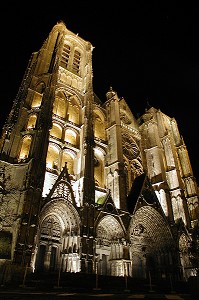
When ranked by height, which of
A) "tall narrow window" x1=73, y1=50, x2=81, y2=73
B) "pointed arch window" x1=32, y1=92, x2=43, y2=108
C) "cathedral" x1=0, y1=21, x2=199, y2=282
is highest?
"tall narrow window" x1=73, y1=50, x2=81, y2=73

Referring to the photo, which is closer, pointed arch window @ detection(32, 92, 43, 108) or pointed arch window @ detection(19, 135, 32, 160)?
pointed arch window @ detection(19, 135, 32, 160)

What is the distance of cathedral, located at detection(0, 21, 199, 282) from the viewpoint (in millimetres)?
14984

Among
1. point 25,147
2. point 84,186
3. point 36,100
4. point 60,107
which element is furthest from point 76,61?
point 84,186

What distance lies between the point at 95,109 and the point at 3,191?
1554cm

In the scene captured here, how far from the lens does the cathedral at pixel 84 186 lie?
15.0 meters

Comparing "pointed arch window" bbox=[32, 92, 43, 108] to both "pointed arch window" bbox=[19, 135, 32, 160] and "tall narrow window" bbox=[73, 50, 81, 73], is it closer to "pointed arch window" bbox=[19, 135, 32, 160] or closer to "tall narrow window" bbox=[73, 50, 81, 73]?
"pointed arch window" bbox=[19, 135, 32, 160]

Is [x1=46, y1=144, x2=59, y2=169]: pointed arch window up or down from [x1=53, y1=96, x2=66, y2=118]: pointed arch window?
down

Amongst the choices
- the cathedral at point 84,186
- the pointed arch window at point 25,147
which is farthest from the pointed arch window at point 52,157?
the pointed arch window at point 25,147

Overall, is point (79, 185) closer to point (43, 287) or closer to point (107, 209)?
point (107, 209)

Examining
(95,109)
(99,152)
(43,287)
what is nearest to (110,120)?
(95,109)

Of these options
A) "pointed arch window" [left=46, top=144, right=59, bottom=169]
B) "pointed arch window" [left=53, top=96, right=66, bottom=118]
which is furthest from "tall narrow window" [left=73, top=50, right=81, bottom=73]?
"pointed arch window" [left=46, top=144, right=59, bottom=169]

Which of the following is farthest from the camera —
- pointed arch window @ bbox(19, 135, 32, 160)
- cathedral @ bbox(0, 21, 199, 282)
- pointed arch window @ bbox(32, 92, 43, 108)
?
pointed arch window @ bbox(32, 92, 43, 108)

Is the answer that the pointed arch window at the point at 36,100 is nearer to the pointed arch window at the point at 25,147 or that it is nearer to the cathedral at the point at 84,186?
the cathedral at the point at 84,186

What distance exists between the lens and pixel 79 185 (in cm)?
1834
